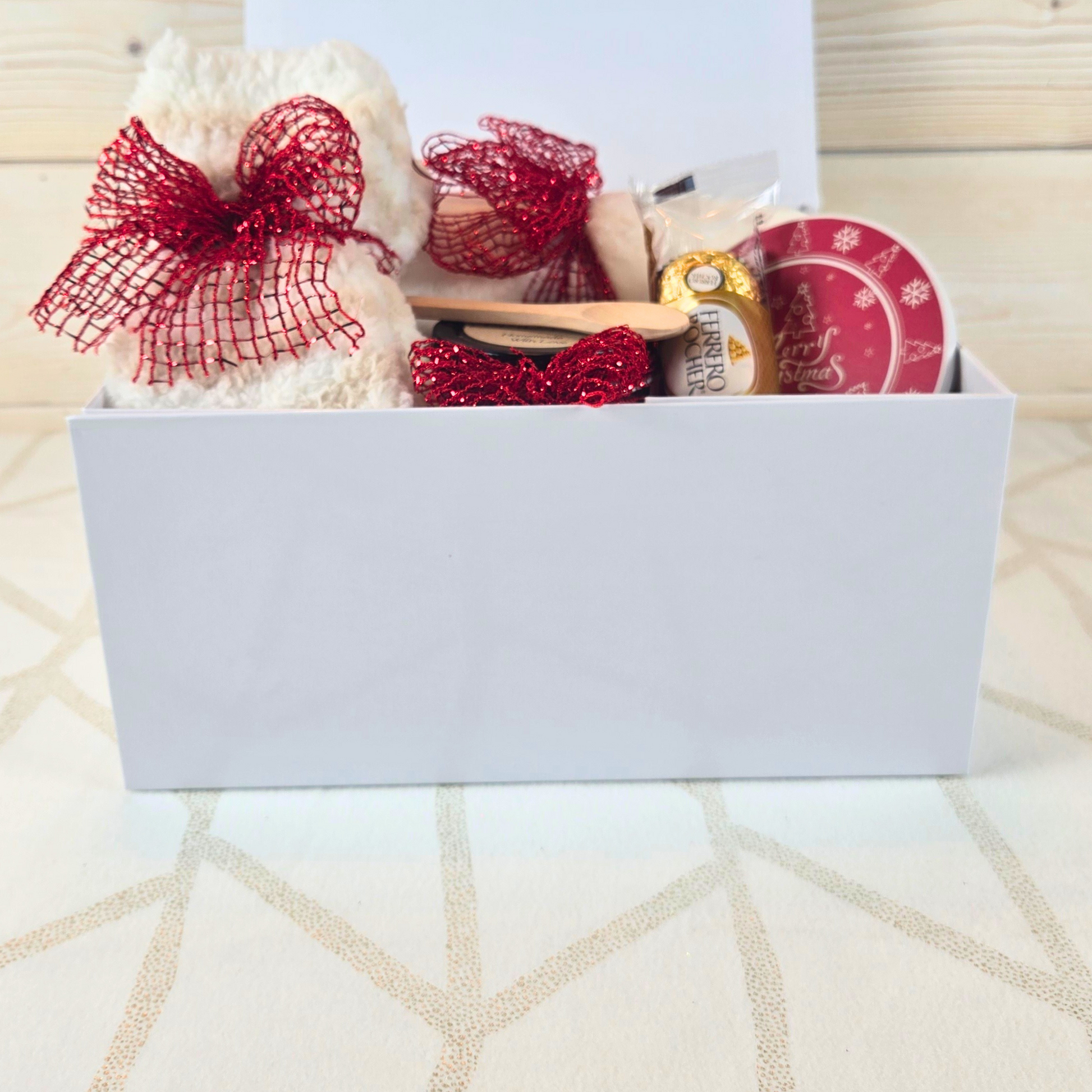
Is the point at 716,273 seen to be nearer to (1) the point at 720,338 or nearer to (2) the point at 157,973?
(1) the point at 720,338

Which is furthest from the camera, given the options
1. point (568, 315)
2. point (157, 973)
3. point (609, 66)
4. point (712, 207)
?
point (609, 66)

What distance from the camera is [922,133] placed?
3.11ft

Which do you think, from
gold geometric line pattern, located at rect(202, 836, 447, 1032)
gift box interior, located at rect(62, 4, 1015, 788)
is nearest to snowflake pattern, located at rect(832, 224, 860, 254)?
gift box interior, located at rect(62, 4, 1015, 788)

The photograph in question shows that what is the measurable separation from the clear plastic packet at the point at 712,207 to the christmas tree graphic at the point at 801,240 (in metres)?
0.02

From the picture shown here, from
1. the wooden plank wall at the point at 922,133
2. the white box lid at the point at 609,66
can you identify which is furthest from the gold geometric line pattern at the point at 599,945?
the wooden plank wall at the point at 922,133

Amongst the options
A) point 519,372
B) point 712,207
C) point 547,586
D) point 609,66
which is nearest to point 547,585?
point 547,586

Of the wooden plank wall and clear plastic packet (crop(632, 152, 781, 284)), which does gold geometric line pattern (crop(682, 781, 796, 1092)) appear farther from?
the wooden plank wall

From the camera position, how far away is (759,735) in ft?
1.91

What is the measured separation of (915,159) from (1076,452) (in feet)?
1.07

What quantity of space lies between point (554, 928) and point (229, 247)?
397 mm

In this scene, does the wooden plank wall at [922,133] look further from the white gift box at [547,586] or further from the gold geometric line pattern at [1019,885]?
the gold geometric line pattern at [1019,885]

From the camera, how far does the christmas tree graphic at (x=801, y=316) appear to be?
2.15ft

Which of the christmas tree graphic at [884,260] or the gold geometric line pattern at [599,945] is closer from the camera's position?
the gold geometric line pattern at [599,945]

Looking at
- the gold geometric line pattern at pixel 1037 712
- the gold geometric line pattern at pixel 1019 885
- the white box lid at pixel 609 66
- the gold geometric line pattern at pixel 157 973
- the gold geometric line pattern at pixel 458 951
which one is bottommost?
the gold geometric line pattern at pixel 1037 712
